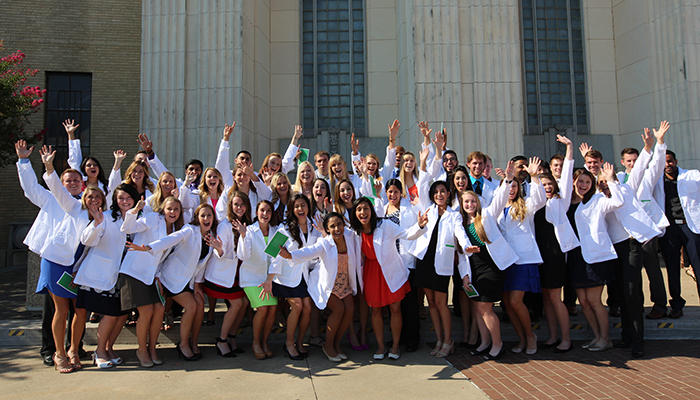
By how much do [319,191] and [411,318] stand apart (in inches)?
72.6

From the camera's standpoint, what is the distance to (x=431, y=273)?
214 inches

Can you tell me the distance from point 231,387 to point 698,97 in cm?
1233

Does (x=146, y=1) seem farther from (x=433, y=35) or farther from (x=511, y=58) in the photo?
(x=511, y=58)

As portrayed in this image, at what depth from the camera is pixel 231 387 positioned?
4.46 meters

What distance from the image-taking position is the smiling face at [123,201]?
16.9 ft

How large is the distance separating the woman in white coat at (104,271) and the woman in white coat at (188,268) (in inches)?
19.4

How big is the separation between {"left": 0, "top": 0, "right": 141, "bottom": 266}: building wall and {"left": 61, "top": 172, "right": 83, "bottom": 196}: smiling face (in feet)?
32.8

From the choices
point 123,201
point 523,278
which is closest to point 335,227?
point 523,278

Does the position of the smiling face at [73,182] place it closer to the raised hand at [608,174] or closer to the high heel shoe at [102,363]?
the high heel shoe at [102,363]

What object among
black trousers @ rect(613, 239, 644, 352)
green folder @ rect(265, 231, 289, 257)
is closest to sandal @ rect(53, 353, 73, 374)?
green folder @ rect(265, 231, 289, 257)

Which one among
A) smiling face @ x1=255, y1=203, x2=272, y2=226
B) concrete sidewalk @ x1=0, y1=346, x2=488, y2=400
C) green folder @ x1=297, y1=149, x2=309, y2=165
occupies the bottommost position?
concrete sidewalk @ x1=0, y1=346, x2=488, y2=400

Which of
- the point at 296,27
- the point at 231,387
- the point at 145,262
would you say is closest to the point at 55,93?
the point at 296,27

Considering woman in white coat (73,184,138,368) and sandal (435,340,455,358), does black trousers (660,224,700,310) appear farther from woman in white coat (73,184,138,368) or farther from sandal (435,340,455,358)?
woman in white coat (73,184,138,368)

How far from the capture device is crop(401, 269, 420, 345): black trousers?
219 inches
